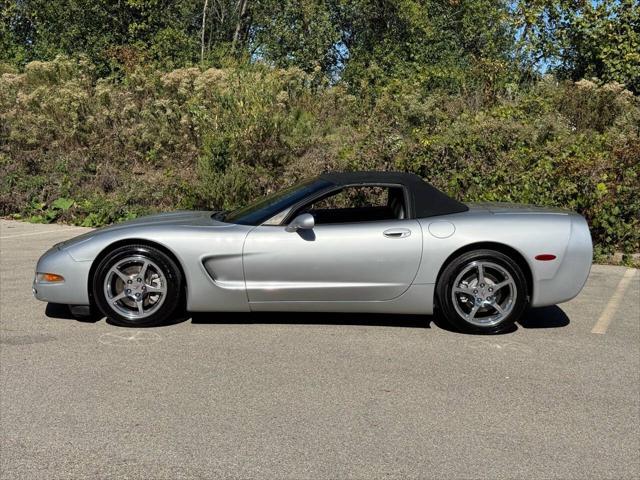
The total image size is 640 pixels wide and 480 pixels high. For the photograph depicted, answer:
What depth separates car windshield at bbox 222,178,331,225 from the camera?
5586mm

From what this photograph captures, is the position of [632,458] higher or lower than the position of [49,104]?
lower

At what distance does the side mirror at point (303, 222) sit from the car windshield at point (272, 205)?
0.86 feet

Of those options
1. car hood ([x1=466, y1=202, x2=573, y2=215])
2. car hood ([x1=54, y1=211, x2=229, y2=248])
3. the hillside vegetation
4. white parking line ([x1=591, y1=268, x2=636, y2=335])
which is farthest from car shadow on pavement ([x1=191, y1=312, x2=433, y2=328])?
the hillside vegetation

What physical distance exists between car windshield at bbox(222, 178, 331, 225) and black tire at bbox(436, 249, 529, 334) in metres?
1.27

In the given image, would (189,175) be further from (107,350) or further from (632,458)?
(632,458)

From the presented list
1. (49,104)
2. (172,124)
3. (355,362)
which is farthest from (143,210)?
(355,362)

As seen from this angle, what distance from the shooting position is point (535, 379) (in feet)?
14.8

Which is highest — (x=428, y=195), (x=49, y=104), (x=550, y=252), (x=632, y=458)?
(x=49, y=104)

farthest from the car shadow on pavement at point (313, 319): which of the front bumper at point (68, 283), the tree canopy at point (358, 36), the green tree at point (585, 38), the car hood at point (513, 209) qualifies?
the green tree at point (585, 38)

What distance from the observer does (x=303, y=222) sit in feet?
17.2

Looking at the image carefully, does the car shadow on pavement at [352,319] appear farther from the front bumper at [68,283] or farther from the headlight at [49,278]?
the headlight at [49,278]

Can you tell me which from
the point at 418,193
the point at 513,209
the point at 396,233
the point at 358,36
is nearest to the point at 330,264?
the point at 396,233

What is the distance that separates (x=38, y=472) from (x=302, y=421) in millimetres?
1349

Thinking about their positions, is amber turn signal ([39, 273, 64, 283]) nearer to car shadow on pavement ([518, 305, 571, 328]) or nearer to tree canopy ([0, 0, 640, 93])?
car shadow on pavement ([518, 305, 571, 328])
